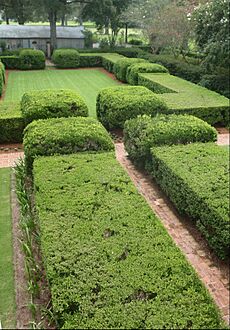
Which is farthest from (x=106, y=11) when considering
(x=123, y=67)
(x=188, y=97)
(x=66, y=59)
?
(x=188, y=97)

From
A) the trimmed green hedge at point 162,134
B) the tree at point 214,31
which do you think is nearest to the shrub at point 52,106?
the trimmed green hedge at point 162,134

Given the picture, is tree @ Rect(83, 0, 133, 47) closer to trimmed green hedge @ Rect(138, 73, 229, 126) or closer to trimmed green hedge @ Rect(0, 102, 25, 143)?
trimmed green hedge @ Rect(138, 73, 229, 126)

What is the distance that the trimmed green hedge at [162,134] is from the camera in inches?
311

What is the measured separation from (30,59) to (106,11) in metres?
7.66

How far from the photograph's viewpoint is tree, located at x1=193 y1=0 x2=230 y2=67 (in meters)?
14.0

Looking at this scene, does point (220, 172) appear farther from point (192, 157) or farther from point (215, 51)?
point (215, 51)

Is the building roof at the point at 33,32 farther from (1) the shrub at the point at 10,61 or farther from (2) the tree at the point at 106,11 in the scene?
(1) the shrub at the point at 10,61

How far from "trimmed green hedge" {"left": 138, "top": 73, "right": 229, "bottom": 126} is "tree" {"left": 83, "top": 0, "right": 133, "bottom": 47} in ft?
51.7

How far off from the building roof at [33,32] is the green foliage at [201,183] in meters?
27.9

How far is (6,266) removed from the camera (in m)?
5.26

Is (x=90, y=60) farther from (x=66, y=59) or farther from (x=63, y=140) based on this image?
(x=63, y=140)

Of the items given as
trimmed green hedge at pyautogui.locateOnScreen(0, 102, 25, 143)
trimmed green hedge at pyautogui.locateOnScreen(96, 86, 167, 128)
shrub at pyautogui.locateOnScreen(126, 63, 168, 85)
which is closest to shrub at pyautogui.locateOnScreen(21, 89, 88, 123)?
trimmed green hedge at pyautogui.locateOnScreen(0, 102, 25, 143)

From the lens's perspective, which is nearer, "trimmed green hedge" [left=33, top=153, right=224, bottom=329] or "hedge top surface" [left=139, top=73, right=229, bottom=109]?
"trimmed green hedge" [left=33, top=153, right=224, bottom=329]

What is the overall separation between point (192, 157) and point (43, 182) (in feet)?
9.44
